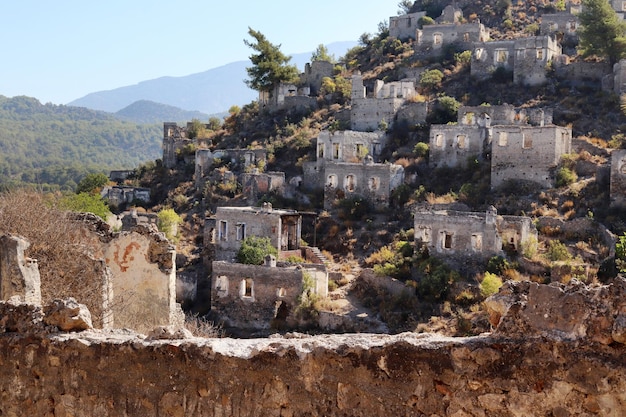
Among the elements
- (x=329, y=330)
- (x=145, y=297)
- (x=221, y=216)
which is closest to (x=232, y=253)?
(x=221, y=216)

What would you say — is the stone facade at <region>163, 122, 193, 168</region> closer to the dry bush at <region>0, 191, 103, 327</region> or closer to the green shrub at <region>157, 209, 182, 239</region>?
the green shrub at <region>157, 209, 182, 239</region>

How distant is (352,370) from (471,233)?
2205cm

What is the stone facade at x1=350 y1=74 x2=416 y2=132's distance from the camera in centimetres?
3828

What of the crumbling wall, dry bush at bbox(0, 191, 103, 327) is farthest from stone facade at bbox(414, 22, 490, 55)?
dry bush at bbox(0, 191, 103, 327)

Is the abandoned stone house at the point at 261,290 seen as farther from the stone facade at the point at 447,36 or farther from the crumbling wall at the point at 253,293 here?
the stone facade at the point at 447,36

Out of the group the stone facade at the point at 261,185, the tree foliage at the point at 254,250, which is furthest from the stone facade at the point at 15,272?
the stone facade at the point at 261,185

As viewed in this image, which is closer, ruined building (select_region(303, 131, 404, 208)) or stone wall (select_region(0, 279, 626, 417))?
stone wall (select_region(0, 279, 626, 417))

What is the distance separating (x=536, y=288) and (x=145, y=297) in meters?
10.2

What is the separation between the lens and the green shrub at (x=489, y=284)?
24.0 m

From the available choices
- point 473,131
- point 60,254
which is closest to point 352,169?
point 473,131

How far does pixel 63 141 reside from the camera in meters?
132

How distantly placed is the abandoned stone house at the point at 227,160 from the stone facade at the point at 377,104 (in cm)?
449

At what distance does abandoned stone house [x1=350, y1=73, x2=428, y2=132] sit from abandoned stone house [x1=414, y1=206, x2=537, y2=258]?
10991mm

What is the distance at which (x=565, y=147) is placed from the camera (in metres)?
31.1
